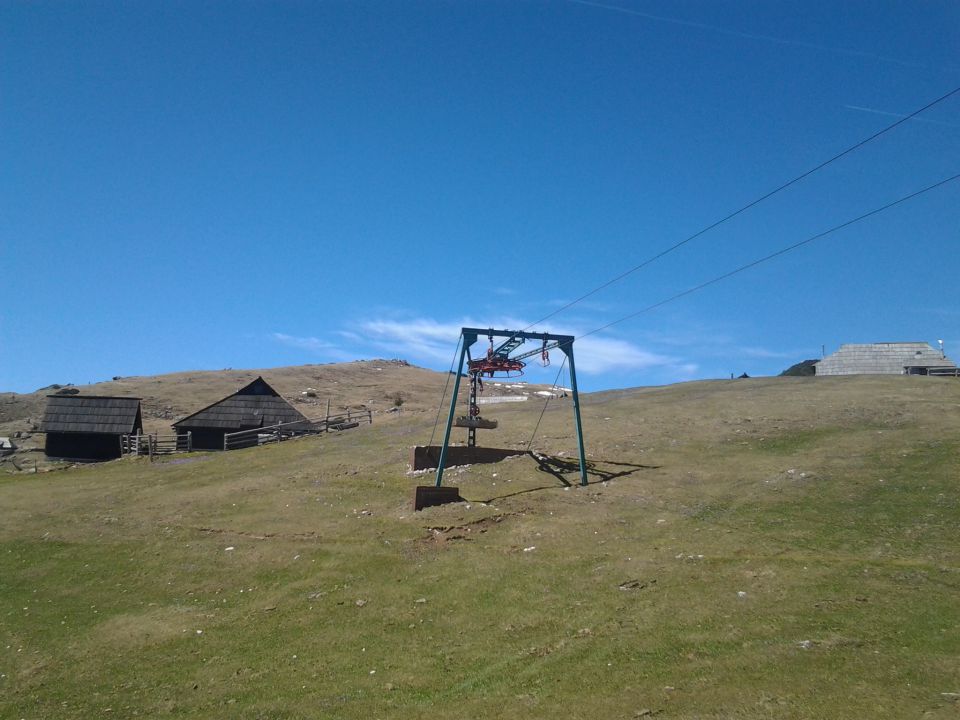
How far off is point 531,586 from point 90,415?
4751cm

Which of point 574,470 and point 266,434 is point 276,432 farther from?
point 574,470

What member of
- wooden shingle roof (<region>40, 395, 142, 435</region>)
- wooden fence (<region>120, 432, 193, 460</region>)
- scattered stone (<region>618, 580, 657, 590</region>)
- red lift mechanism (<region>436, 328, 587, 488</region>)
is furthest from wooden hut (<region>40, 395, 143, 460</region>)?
scattered stone (<region>618, 580, 657, 590</region>)

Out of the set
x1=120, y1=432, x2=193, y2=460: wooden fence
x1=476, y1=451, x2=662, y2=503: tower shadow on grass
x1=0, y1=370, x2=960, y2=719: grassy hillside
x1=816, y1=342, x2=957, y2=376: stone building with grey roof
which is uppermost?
x1=816, y1=342, x2=957, y2=376: stone building with grey roof

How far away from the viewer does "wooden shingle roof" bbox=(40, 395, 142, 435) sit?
5450 cm

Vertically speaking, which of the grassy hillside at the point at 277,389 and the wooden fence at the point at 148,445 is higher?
the grassy hillside at the point at 277,389

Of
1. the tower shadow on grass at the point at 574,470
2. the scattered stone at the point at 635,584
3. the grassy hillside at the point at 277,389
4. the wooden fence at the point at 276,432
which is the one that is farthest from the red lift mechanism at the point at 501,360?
the grassy hillside at the point at 277,389

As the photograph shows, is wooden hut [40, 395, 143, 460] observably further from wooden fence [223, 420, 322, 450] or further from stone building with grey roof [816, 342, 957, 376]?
stone building with grey roof [816, 342, 957, 376]

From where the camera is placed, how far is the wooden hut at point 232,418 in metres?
56.0

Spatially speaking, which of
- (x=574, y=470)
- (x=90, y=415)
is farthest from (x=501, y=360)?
(x=90, y=415)

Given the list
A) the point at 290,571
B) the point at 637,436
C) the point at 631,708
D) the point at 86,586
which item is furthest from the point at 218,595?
the point at 637,436

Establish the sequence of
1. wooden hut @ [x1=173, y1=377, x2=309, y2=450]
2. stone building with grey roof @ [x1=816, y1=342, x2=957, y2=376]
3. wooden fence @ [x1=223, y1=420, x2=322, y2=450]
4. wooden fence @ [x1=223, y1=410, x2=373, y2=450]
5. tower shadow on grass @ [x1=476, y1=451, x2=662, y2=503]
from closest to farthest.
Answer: tower shadow on grass @ [x1=476, y1=451, x2=662, y2=503], wooden fence @ [x1=223, y1=420, x2=322, y2=450], wooden fence @ [x1=223, y1=410, x2=373, y2=450], wooden hut @ [x1=173, y1=377, x2=309, y2=450], stone building with grey roof @ [x1=816, y1=342, x2=957, y2=376]

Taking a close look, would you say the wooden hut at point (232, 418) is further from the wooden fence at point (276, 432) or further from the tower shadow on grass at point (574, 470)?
the tower shadow on grass at point (574, 470)

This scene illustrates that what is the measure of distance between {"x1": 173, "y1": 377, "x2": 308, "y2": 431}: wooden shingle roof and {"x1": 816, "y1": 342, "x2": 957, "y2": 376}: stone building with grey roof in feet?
154

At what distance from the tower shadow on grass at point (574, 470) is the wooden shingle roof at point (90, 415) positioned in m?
35.9
